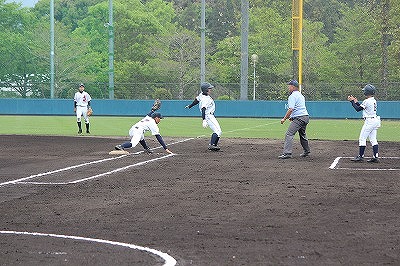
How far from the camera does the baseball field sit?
8.89 meters

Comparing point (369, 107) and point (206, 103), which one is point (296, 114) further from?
point (206, 103)

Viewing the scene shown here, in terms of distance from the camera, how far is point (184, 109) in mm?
55281

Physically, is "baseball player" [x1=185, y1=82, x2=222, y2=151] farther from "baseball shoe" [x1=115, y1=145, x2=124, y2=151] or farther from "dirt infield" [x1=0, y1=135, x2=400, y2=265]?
"baseball shoe" [x1=115, y1=145, x2=124, y2=151]

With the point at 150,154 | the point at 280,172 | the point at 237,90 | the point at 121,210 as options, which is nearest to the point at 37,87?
the point at 237,90

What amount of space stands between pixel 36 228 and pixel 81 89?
22.3 meters

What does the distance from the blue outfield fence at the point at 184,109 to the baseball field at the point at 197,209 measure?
29.7 metres

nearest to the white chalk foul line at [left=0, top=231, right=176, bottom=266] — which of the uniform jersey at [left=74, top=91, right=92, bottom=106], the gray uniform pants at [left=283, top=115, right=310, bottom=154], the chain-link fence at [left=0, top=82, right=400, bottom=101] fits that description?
the gray uniform pants at [left=283, top=115, right=310, bottom=154]

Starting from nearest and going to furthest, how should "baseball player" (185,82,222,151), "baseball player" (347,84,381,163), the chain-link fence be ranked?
1. "baseball player" (347,84,381,163)
2. "baseball player" (185,82,222,151)
3. the chain-link fence

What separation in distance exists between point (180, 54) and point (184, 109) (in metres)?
21.6

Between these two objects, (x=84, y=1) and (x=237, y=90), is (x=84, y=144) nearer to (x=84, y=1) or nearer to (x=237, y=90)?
(x=237, y=90)

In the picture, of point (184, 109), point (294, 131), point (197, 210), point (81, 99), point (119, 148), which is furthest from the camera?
point (184, 109)

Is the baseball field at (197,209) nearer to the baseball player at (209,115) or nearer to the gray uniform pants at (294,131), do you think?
the gray uniform pants at (294,131)

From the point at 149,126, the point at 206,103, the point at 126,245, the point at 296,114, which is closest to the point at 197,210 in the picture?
the point at 126,245

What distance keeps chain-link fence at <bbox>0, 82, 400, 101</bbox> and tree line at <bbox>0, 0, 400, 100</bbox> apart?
7cm
